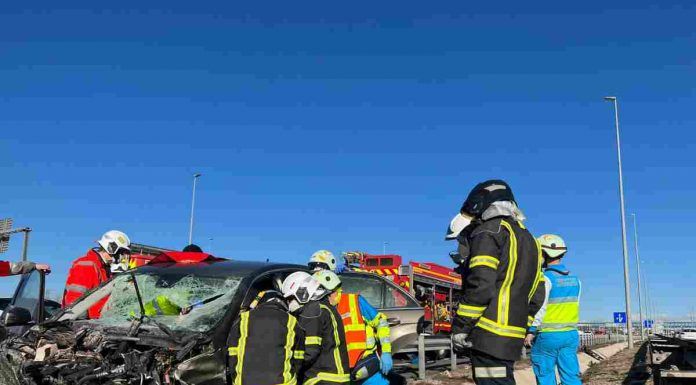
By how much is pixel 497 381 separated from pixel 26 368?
9.63 ft

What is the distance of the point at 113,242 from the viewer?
23.1 ft

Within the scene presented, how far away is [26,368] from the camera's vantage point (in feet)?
13.9

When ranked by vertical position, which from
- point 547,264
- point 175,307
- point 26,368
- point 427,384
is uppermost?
point 547,264

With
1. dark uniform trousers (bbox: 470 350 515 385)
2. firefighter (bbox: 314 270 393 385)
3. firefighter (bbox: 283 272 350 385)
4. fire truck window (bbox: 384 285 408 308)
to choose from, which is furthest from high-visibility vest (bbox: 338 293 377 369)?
fire truck window (bbox: 384 285 408 308)

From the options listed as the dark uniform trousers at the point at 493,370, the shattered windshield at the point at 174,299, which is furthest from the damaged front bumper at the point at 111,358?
the dark uniform trousers at the point at 493,370

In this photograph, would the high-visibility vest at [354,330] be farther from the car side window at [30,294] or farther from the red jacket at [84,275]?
the car side window at [30,294]

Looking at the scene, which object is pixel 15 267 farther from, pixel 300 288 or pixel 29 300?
pixel 300 288

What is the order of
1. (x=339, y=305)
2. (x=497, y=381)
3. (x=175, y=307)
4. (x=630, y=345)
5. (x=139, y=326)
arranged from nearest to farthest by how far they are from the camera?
1. (x=497, y=381)
2. (x=139, y=326)
3. (x=175, y=307)
4. (x=339, y=305)
5. (x=630, y=345)

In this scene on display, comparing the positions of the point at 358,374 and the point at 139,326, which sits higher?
the point at 139,326

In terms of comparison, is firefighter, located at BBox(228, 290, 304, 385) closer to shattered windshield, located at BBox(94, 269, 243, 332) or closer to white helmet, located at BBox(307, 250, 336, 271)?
shattered windshield, located at BBox(94, 269, 243, 332)

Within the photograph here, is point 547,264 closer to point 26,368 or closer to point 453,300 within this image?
point 26,368

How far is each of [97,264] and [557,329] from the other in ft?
15.4

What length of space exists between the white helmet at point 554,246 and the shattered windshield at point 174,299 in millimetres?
3032

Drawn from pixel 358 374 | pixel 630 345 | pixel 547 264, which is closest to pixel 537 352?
pixel 547 264
